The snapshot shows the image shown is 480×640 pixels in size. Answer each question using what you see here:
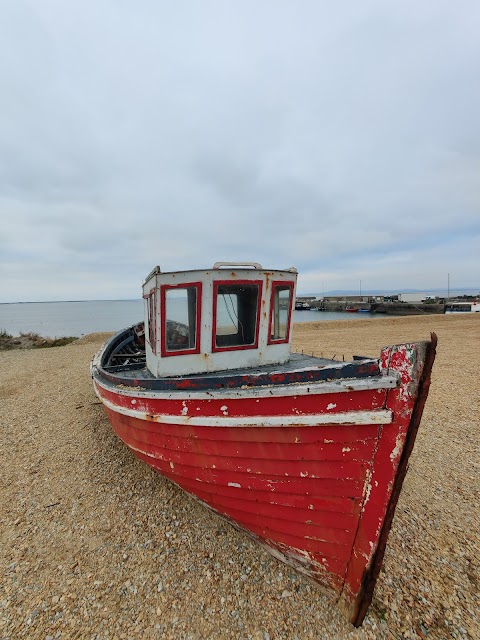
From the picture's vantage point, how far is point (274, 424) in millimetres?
3262

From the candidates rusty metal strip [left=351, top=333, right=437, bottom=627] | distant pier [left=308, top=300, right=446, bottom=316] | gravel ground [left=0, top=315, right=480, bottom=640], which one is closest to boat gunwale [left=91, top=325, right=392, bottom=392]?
rusty metal strip [left=351, top=333, right=437, bottom=627]

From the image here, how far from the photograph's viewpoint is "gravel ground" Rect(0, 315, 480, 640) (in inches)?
133

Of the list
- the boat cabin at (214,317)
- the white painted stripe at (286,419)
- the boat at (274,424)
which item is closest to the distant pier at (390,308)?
the boat cabin at (214,317)

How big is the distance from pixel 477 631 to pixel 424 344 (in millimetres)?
3160

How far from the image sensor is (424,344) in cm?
247

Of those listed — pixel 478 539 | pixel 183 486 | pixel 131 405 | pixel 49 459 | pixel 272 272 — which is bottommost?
pixel 49 459

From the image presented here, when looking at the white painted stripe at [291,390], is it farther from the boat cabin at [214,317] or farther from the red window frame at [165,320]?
the boat cabin at [214,317]

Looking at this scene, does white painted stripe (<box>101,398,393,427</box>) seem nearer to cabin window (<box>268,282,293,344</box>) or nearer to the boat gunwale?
the boat gunwale

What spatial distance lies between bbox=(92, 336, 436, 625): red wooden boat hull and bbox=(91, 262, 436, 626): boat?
12 millimetres

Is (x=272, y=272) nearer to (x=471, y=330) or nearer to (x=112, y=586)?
(x=112, y=586)

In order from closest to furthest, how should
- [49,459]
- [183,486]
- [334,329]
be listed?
[183,486], [49,459], [334,329]

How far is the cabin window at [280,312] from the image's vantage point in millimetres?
5547

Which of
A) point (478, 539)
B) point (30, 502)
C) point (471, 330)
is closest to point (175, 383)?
point (30, 502)

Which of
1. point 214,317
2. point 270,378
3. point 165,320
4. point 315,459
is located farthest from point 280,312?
point 315,459
